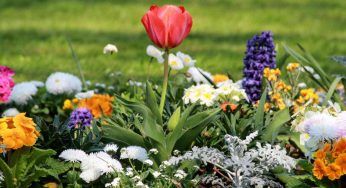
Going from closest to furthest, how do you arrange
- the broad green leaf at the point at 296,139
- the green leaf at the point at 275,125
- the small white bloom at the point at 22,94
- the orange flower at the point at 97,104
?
the green leaf at the point at 275,125 → the broad green leaf at the point at 296,139 → the orange flower at the point at 97,104 → the small white bloom at the point at 22,94

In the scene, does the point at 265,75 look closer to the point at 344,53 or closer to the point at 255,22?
the point at 344,53

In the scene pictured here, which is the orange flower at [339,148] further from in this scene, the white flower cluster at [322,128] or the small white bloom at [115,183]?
the small white bloom at [115,183]

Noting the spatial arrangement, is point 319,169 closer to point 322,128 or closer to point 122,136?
point 322,128

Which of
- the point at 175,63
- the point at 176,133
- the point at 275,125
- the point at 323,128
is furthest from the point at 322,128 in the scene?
the point at 175,63

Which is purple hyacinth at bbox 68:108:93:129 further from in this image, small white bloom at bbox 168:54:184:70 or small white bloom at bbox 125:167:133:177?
small white bloom at bbox 125:167:133:177

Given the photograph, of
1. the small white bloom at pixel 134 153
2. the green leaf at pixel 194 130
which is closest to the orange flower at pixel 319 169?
the green leaf at pixel 194 130

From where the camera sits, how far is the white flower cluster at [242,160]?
362 cm

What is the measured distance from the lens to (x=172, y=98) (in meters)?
4.73

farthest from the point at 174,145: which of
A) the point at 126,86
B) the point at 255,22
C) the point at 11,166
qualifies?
the point at 255,22

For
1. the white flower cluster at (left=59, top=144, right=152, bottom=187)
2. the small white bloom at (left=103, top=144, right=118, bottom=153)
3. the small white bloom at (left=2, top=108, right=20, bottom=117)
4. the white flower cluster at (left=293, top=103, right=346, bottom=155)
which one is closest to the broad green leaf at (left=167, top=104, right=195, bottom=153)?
the white flower cluster at (left=59, top=144, right=152, bottom=187)

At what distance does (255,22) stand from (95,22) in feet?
6.07

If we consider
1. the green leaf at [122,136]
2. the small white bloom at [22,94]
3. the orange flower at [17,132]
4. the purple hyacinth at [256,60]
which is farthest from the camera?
the small white bloom at [22,94]

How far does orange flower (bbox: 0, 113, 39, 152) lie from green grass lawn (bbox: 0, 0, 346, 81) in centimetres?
356

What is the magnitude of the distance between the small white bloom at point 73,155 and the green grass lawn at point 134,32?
3.49 meters
